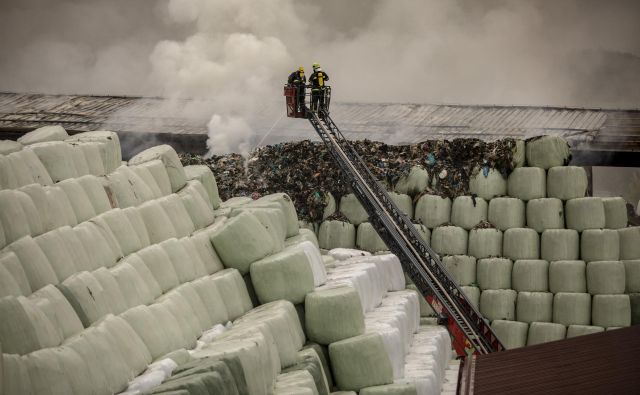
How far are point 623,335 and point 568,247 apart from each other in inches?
131

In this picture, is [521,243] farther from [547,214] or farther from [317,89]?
[317,89]

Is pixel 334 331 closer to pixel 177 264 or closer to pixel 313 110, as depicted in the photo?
pixel 177 264

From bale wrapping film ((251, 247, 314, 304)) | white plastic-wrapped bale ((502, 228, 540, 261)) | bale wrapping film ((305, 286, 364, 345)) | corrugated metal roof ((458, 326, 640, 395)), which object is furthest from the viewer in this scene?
white plastic-wrapped bale ((502, 228, 540, 261))

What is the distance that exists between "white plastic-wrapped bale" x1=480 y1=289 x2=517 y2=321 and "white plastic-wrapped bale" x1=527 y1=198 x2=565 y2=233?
799 millimetres

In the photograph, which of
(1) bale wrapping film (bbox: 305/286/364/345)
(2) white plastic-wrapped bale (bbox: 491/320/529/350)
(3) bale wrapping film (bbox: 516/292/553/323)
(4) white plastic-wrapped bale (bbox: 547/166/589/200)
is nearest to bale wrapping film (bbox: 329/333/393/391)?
(1) bale wrapping film (bbox: 305/286/364/345)

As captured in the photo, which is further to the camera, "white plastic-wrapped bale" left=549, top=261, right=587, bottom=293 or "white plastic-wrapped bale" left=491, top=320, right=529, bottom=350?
"white plastic-wrapped bale" left=491, top=320, right=529, bottom=350

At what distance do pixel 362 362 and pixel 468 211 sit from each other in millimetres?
3792

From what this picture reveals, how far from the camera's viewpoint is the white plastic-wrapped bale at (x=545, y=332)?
11820 mm

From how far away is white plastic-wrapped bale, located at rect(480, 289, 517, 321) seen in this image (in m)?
12.1

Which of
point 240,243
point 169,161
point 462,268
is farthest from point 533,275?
point 169,161

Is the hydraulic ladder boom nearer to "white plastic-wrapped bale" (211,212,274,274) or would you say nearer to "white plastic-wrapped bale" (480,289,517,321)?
"white plastic-wrapped bale" (480,289,517,321)

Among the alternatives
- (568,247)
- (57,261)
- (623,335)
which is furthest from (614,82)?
(57,261)

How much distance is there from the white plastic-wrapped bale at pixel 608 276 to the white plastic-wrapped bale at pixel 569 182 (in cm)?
82

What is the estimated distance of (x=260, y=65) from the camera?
49.1 ft
